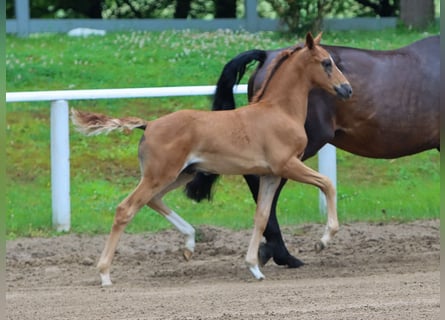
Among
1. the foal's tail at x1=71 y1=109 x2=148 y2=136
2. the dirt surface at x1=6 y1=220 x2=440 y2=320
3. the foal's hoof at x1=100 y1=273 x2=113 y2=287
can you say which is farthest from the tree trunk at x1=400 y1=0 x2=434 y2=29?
the foal's hoof at x1=100 y1=273 x2=113 y2=287

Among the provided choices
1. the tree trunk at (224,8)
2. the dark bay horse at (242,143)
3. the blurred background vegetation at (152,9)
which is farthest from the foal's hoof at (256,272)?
the tree trunk at (224,8)

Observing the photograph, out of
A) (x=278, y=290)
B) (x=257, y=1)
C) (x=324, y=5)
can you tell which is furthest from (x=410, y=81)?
(x=257, y=1)

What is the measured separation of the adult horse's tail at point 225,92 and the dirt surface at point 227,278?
587 mm

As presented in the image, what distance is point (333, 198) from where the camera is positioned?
27.1ft

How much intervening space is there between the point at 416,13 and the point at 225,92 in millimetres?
9651

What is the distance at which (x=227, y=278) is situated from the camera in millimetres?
8570

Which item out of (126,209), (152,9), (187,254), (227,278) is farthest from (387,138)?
(152,9)

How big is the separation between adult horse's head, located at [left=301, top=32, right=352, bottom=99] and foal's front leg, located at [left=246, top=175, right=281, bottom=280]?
78 centimetres

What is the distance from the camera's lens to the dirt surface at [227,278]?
691 centimetres

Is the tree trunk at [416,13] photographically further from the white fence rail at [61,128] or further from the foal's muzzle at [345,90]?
the foal's muzzle at [345,90]

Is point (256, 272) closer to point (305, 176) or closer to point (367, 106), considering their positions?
point (305, 176)

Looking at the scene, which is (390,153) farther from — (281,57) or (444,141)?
(444,141)

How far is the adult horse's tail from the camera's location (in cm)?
916

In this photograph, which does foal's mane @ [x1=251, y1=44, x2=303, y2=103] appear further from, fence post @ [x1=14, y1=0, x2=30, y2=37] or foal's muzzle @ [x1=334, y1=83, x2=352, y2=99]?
fence post @ [x1=14, y1=0, x2=30, y2=37]
